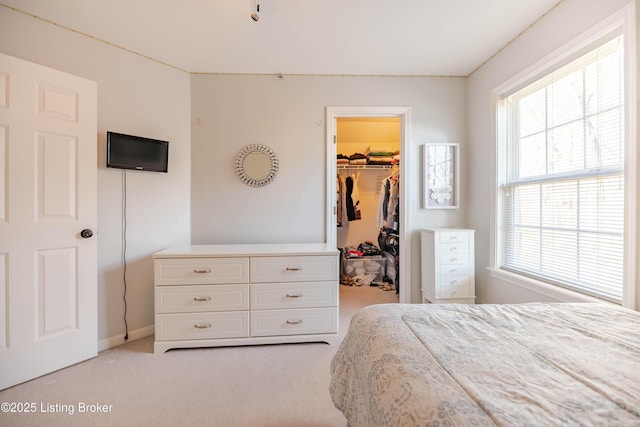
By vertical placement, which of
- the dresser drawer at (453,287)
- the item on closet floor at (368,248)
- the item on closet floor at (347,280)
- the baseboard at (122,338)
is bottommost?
the baseboard at (122,338)

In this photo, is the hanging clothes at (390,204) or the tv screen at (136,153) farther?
the hanging clothes at (390,204)

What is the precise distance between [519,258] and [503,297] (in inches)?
14.4

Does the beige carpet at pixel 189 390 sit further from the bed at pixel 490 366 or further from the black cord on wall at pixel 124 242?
the bed at pixel 490 366

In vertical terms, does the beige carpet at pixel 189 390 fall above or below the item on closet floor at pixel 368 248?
below

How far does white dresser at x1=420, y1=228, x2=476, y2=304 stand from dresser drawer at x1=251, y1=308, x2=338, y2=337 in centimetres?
102

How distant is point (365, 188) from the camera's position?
4.50 meters

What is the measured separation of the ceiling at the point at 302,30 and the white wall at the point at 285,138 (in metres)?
0.17

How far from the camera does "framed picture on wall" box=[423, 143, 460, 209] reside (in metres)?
2.73

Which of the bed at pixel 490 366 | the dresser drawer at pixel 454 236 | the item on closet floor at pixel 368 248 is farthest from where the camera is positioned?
the item on closet floor at pixel 368 248

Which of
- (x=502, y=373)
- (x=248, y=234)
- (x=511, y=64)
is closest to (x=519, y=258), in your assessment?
(x=511, y=64)

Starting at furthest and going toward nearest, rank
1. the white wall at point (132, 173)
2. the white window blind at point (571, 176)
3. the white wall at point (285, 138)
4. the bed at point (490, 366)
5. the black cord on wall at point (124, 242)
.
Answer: the white wall at point (285, 138) < the black cord on wall at point (124, 242) < the white wall at point (132, 173) < the white window blind at point (571, 176) < the bed at point (490, 366)

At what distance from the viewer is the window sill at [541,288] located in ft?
5.37

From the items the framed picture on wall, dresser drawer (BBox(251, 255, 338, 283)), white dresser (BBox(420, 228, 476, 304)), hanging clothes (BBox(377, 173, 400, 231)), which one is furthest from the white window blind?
dresser drawer (BBox(251, 255, 338, 283))

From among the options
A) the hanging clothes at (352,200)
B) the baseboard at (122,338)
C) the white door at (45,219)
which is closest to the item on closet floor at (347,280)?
the hanging clothes at (352,200)
